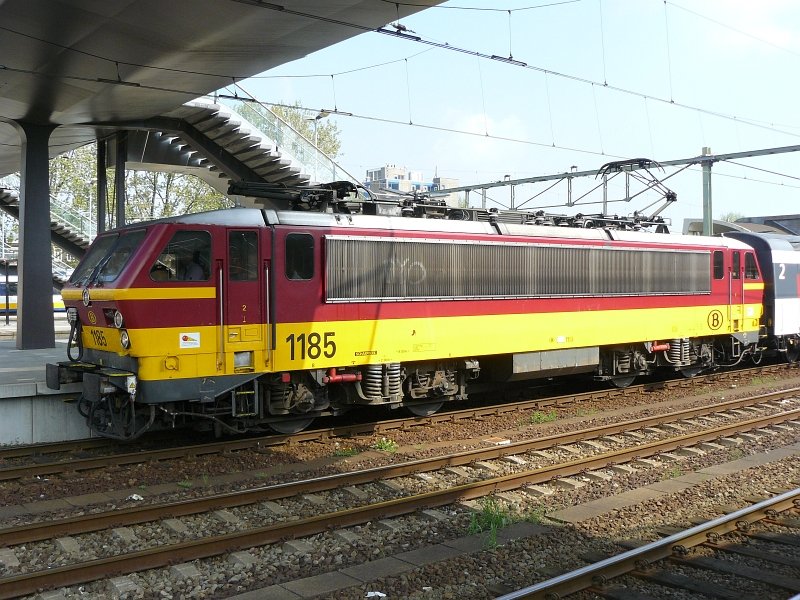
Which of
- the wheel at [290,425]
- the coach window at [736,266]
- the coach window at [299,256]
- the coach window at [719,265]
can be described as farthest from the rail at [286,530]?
the coach window at [736,266]

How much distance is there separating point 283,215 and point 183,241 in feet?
4.93

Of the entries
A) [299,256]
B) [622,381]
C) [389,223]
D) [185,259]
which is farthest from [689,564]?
[622,381]

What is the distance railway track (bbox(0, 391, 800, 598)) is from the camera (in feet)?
20.7

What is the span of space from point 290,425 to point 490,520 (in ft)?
15.2

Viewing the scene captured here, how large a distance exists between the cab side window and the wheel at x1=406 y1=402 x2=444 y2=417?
4.61 m

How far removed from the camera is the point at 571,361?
14586 millimetres

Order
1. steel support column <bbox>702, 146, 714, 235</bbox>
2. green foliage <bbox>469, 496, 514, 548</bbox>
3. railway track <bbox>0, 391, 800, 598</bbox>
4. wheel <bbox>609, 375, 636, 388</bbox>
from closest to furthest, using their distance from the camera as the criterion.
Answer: railway track <bbox>0, 391, 800, 598</bbox> < green foliage <bbox>469, 496, 514, 548</bbox> < wheel <bbox>609, 375, 636, 388</bbox> < steel support column <bbox>702, 146, 714, 235</bbox>

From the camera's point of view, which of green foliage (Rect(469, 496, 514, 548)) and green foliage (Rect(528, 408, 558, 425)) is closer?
green foliage (Rect(469, 496, 514, 548))

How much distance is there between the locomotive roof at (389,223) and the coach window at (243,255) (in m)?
0.16

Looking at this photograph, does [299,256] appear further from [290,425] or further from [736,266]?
[736,266]

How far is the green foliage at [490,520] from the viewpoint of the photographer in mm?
7426

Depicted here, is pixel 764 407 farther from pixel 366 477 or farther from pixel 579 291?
pixel 366 477

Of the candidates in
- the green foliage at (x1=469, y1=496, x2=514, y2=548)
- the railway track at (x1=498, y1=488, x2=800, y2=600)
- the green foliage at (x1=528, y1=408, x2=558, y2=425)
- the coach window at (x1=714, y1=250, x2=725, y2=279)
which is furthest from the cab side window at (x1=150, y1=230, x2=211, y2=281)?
the coach window at (x1=714, y1=250, x2=725, y2=279)

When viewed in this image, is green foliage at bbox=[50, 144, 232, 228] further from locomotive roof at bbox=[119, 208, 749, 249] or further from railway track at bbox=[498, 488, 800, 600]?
railway track at bbox=[498, 488, 800, 600]
